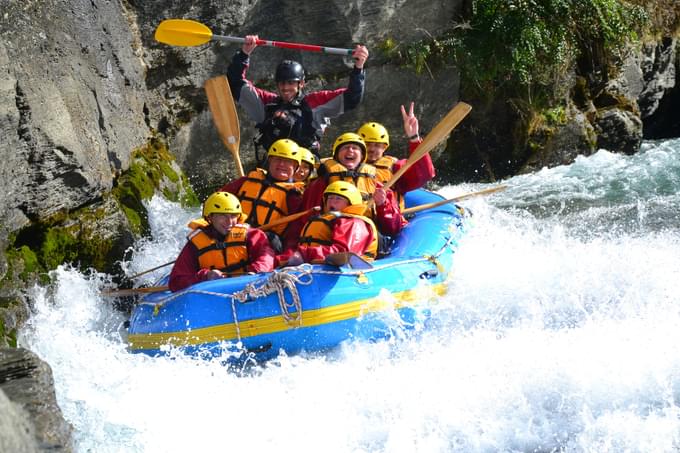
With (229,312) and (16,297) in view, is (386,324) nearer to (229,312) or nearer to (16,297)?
(229,312)

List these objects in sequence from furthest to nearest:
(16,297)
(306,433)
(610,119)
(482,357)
Result: (610,119), (16,297), (482,357), (306,433)

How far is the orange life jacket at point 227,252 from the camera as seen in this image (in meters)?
5.25

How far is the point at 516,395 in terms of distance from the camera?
4328 mm

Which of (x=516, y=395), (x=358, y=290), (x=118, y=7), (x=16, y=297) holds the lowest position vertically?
(x=516, y=395)

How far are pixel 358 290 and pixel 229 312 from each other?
77 centimetres

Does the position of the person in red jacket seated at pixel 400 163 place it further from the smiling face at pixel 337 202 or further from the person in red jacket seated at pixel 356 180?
the smiling face at pixel 337 202

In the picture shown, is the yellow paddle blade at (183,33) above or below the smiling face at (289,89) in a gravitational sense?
above

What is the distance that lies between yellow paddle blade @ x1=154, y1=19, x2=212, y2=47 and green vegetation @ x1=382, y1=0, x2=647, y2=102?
2.54 m

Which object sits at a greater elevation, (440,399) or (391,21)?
(391,21)

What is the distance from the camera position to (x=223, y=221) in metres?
5.28

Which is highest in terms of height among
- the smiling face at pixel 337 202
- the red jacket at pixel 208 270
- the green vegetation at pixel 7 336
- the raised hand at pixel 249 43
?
the raised hand at pixel 249 43

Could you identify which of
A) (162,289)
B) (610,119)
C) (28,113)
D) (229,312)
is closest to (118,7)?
(28,113)

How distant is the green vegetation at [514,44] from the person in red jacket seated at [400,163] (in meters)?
2.79

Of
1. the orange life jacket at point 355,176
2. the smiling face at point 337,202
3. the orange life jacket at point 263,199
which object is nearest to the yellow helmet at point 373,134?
the orange life jacket at point 355,176
